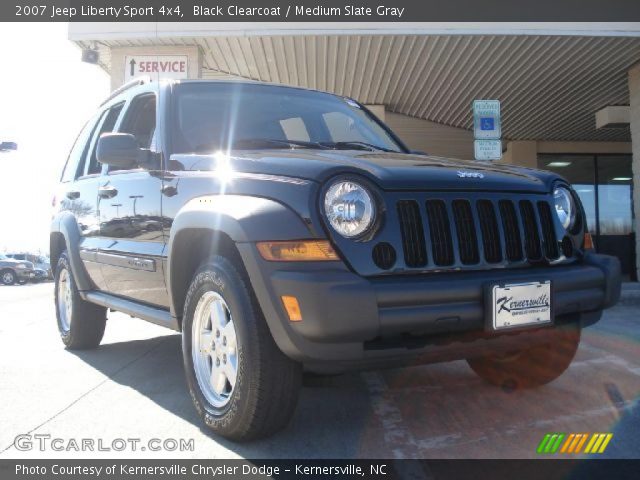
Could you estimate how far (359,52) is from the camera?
32.7 feet

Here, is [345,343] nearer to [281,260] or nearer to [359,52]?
[281,260]

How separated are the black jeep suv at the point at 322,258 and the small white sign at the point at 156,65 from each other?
22.8 ft

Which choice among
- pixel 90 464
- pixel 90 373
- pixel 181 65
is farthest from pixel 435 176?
pixel 181 65

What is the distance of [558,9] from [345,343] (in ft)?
27.3

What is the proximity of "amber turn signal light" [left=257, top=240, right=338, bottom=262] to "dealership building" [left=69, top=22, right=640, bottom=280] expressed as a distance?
6031 millimetres

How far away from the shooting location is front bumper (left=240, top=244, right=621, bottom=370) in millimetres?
2152

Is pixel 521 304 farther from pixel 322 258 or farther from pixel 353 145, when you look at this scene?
pixel 353 145

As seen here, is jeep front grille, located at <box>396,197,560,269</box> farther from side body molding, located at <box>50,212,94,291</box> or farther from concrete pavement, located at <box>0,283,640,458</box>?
side body molding, located at <box>50,212,94,291</box>

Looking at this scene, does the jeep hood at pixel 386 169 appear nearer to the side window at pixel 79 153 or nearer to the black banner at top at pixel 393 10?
the side window at pixel 79 153

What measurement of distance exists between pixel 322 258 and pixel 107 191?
2.30 metres

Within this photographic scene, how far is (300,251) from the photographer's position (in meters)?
2.27

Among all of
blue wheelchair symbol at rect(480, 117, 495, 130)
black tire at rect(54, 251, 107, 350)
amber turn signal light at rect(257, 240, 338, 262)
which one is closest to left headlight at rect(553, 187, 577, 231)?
amber turn signal light at rect(257, 240, 338, 262)

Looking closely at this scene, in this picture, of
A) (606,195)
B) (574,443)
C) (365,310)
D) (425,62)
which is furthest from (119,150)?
(606,195)

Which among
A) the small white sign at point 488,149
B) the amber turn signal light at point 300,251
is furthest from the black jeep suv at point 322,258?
the small white sign at point 488,149
